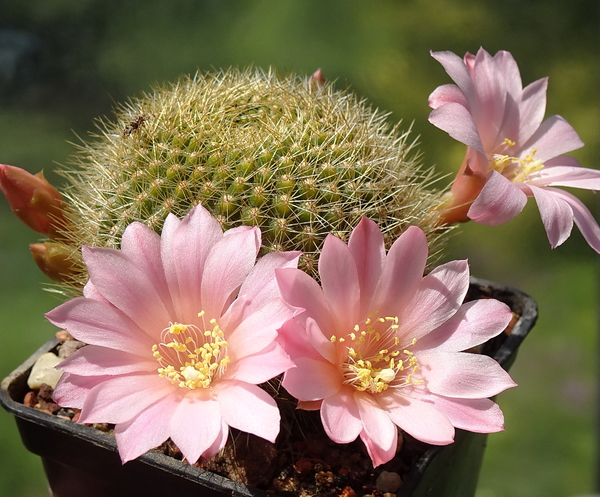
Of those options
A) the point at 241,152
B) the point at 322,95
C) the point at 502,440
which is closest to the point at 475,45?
the point at 502,440

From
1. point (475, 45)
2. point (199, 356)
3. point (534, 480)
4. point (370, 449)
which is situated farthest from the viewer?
point (475, 45)

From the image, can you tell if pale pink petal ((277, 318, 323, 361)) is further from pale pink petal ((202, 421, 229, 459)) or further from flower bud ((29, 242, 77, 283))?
flower bud ((29, 242, 77, 283))

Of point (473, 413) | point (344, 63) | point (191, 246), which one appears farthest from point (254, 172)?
point (344, 63)

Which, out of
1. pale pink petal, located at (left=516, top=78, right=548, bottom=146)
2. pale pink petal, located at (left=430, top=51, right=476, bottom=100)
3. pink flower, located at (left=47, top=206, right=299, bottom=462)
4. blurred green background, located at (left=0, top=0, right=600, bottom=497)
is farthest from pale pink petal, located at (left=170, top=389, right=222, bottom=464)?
blurred green background, located at (left=0, top=0, right=600, bottom=497)

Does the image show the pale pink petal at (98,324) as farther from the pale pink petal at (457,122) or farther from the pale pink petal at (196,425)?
the pale pink petal at (457,122)

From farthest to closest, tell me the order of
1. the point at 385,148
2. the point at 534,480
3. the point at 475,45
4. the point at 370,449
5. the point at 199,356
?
the point at 475,45 → the point at 534,480 → the point at 385,148 → the point at 199,356 → the point at 370,449

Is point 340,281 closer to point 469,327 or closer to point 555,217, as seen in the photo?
point 469,327

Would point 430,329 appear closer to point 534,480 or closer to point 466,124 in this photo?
point 466,124
